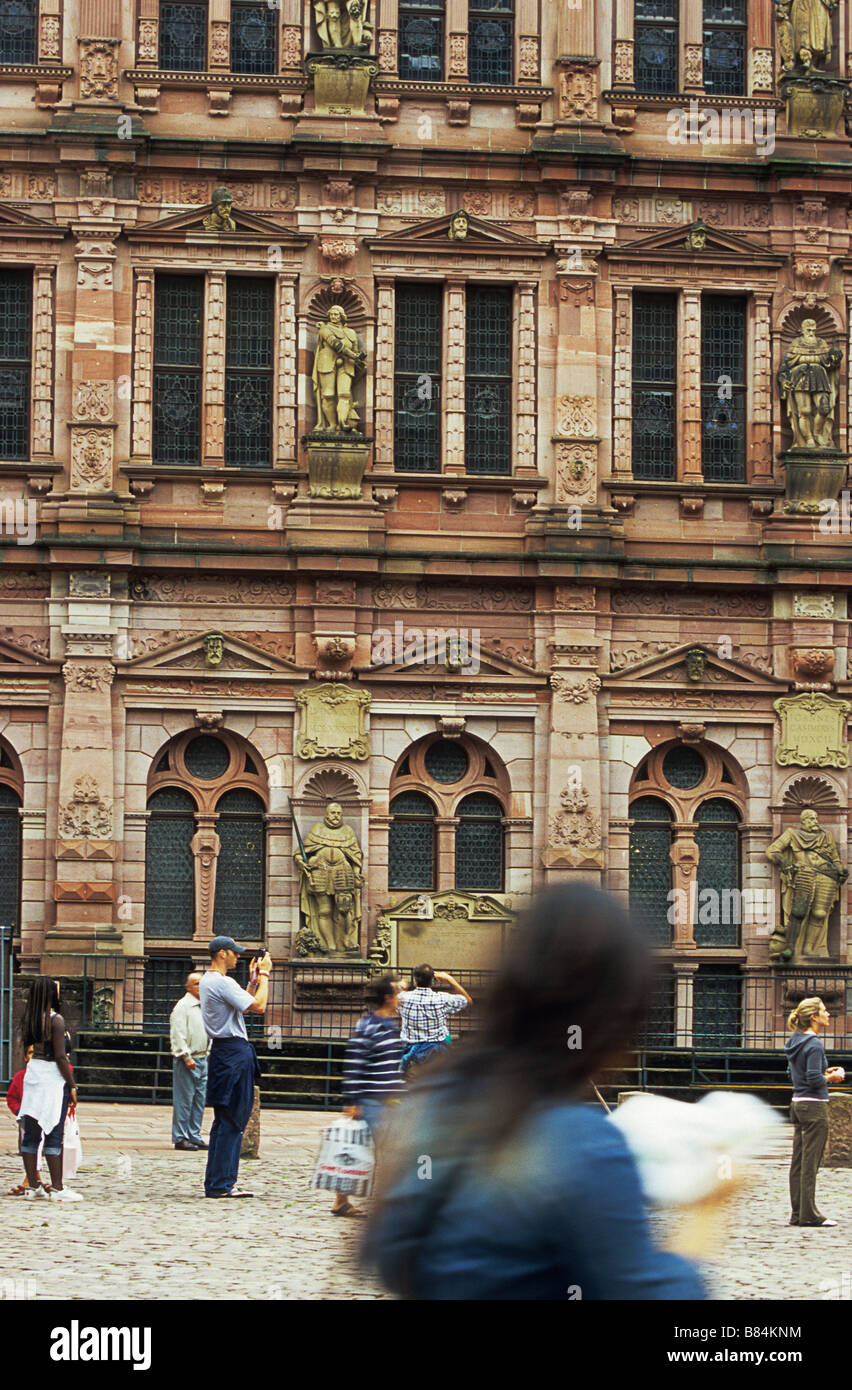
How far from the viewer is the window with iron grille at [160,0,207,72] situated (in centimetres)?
3294

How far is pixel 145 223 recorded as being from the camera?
32344 millimetres

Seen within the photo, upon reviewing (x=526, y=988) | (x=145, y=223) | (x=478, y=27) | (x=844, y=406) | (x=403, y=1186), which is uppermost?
(x=478, y=27)

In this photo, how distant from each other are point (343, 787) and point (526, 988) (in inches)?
1064

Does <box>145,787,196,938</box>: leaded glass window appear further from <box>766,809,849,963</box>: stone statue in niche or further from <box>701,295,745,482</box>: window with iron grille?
<box>701,295,745,482</box>: window with iron grille

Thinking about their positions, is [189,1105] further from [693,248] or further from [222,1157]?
[693,248]

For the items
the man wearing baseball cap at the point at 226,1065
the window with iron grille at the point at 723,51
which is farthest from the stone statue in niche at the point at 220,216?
the man wearing baseball cap at the point at 226,1065

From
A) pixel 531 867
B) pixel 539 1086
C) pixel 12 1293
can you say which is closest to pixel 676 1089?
pixel 531 867

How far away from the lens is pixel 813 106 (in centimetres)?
3334

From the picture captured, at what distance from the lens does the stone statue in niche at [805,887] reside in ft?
104

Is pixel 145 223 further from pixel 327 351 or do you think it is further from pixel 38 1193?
pixel 38 1193

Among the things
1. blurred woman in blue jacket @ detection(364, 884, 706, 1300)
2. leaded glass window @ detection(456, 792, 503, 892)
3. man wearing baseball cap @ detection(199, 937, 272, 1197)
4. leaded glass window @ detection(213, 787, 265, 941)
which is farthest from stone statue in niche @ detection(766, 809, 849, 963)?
blurred woman in blue jacket @ detection(364, 884, 706, 1300)

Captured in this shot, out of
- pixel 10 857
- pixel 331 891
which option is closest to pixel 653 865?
pixel 331 891

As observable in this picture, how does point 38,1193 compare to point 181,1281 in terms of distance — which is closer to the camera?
point 181,1281

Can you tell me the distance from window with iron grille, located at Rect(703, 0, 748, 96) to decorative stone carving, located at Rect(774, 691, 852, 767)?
9076 millimetres
